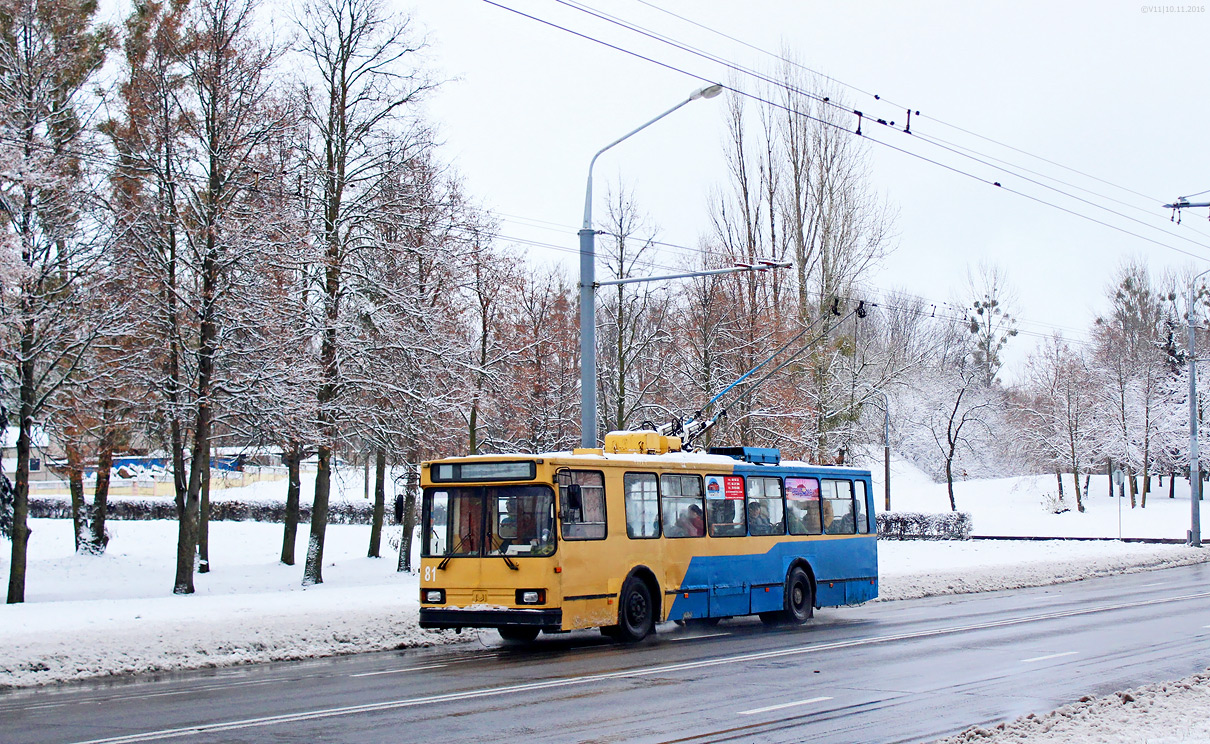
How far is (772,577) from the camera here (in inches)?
752

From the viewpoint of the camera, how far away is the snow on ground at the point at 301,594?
407 inches

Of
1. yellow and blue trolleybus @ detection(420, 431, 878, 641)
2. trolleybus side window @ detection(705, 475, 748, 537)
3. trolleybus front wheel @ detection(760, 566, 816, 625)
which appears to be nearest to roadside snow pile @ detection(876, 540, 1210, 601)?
trolleybus front wheel @ detection(760, 566, 816, 625)

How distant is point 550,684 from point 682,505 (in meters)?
6.01

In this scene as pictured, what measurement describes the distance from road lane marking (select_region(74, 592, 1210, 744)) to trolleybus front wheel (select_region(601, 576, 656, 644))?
2.08 m

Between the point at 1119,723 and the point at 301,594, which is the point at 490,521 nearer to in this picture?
the point at 301,594

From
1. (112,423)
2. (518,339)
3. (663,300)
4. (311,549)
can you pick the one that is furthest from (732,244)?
(112,423)

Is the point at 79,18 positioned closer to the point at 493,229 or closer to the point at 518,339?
the point at 493,229

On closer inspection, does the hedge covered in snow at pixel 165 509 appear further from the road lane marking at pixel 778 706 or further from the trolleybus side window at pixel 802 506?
the road lane marking at pixel 778 706

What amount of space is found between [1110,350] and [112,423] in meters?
64.0

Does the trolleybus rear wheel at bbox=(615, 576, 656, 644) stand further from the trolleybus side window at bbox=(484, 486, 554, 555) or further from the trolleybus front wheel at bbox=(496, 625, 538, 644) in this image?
the trolleybus side window at bbox=(484, 486, 554, 555)

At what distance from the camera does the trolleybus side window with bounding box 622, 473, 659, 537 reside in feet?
53.8

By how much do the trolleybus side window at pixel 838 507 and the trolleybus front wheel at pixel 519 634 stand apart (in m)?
6.50

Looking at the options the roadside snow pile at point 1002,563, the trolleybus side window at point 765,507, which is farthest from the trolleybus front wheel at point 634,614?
the roadside snow pile at point 1002,563

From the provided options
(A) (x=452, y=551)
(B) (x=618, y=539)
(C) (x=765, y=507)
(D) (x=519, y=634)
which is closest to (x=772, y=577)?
(C) (x=765, y=507)
